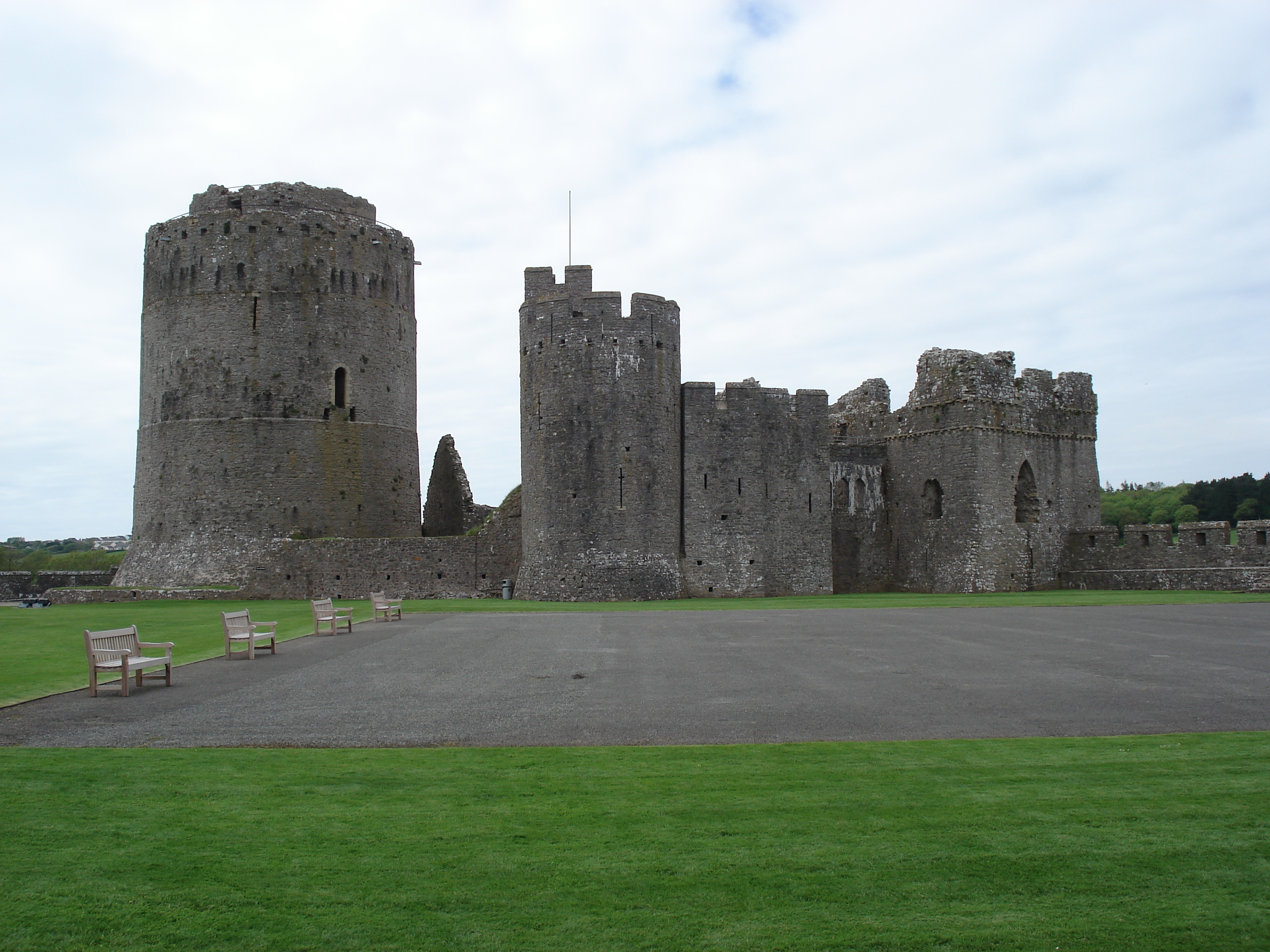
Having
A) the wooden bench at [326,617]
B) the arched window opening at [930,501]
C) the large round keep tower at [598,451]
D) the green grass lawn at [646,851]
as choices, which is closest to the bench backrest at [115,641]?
the green grass lawn at [646,851]

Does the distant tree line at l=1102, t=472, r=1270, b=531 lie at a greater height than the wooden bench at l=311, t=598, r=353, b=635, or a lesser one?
greater

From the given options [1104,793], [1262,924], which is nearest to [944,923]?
[1262,924]

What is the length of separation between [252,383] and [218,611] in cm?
1081

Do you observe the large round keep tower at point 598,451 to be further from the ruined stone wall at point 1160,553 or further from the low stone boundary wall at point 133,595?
the ruined stone wall at point 1160,553

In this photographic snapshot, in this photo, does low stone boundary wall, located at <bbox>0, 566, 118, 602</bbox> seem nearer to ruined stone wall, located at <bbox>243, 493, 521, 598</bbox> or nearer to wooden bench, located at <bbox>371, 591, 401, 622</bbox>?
ruined stone wall, located at <bbox>243, 493, 521, 598</bbox>

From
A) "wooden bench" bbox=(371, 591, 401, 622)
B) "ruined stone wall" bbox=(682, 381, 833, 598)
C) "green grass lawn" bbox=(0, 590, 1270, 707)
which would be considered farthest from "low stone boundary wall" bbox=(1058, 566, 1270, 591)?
"wooden bench" bbox=(371, 591, 401, 622)

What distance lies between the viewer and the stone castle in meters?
31.1

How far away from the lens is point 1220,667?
12.6 meters

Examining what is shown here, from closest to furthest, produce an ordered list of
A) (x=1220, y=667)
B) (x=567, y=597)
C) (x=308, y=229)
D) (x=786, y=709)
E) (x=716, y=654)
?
(x=786, y=709) < (x=1220, y=667) < (x=716, y=654) < (x=567, y=597) < (x=308, y=229)

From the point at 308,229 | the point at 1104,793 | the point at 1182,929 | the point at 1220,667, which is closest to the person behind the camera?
the point at 1182,929

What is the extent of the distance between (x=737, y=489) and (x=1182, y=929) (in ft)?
93.6

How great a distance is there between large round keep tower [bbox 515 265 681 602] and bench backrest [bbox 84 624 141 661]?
18.0 m

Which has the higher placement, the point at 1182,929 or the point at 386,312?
the point at 386,312

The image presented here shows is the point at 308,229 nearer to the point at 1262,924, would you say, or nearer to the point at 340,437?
the point at 340,437
